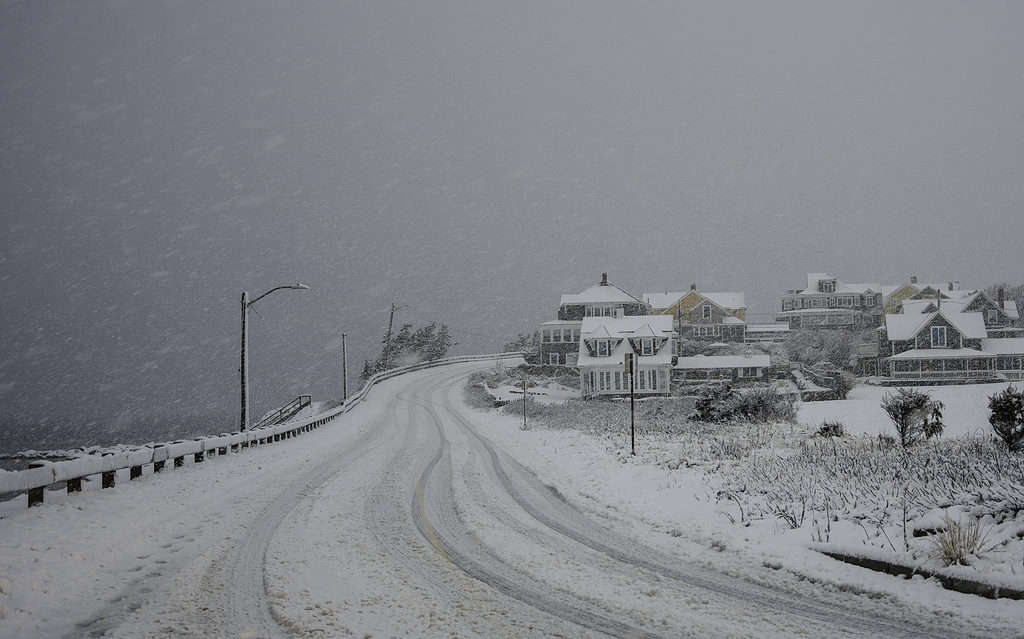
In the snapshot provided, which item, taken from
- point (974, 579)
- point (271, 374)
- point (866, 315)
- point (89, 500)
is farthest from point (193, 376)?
point (974, 579)

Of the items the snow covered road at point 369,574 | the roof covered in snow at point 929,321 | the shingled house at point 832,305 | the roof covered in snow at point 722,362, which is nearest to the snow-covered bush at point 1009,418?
the snow covered road at point 369,574

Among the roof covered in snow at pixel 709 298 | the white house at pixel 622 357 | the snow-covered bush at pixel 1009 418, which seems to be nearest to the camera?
the snow-covered bush at pixel 1009 418

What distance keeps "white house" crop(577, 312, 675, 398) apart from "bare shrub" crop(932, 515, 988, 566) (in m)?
47.4

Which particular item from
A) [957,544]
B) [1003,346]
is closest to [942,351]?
[1003,346]

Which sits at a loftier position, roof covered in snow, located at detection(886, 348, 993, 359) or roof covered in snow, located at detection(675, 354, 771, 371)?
roof covered in snow, located at detection(886, 348, 993, 359)

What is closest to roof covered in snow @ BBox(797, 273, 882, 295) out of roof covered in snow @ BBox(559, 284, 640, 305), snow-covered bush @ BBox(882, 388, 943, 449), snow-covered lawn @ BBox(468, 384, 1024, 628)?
roof covered in snow @ BBox(559, 284, 640, 305)

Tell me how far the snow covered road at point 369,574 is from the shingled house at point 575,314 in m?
55.8

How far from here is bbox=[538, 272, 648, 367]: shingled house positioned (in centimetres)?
6838

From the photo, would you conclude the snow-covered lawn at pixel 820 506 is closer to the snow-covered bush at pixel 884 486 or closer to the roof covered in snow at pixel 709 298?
the snow-covered bush at pixel 884 486

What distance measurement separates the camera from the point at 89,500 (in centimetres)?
1109

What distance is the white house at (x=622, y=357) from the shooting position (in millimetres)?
55147

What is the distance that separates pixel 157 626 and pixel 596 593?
442cm

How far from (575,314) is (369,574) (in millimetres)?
63996

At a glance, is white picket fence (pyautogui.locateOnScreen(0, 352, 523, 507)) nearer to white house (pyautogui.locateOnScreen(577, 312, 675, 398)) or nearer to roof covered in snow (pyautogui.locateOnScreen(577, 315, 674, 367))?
white house (pyautogui.locateOnScreen(577, 312, 675, 398))
